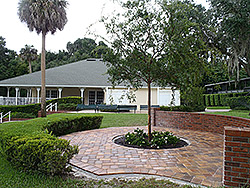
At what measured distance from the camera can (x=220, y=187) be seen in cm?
302

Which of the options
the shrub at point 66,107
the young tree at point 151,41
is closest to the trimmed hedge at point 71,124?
the young tree at point 151,41

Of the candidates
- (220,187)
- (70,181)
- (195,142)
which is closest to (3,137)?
(70,181)

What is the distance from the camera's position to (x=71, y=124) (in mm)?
7781

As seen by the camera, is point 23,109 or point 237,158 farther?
point 23,109

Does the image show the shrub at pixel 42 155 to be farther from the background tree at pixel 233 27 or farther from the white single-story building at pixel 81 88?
the white single-story building at pixel 81 88

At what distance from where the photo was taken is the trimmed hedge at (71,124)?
6.87m

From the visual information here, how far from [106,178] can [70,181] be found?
63 centimetres

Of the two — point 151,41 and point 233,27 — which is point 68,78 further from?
point 151,41

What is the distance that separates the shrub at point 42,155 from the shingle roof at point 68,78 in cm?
1732

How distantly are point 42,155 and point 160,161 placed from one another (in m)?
2.50

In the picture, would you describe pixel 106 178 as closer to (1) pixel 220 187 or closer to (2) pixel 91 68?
(1) pixel 220 187

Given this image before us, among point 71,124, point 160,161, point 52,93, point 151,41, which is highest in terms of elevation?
point 151,41

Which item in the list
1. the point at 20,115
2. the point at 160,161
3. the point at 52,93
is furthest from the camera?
the point at 52,93

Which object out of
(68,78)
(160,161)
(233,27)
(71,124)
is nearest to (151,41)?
(160,161)
